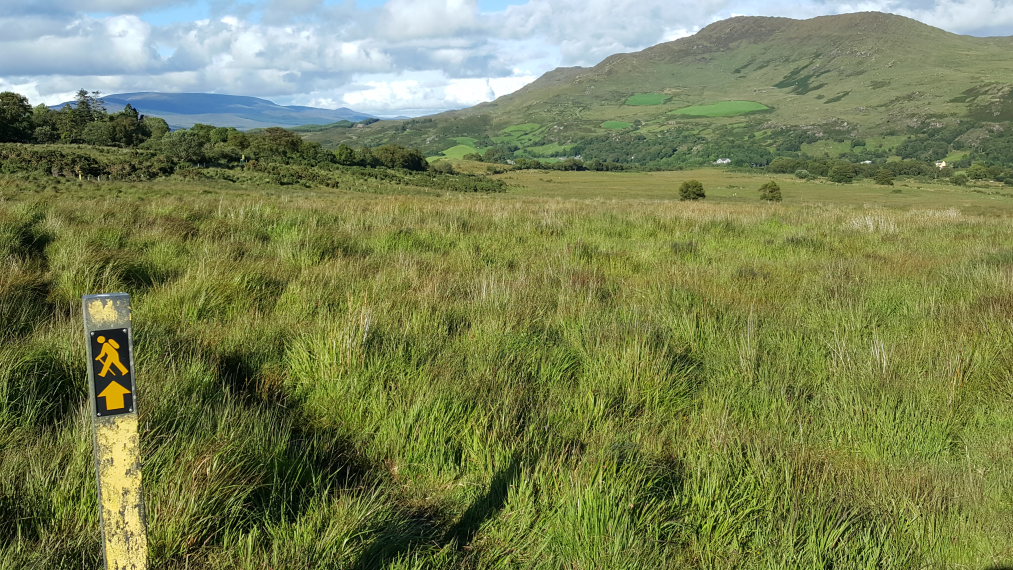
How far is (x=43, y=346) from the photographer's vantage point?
334 centimetres

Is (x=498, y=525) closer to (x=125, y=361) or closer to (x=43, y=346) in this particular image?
(x=125, y=361)

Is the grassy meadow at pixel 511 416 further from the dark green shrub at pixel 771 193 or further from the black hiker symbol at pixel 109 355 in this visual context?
the dark green shrub at pixel 771 193

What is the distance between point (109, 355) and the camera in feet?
5.16

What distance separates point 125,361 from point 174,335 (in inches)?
95.0

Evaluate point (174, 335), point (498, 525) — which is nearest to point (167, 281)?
point (174, 335)

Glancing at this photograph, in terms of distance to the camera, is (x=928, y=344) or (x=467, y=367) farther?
A: (x=928, y=344)

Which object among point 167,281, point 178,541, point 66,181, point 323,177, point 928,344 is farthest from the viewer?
point 323,177

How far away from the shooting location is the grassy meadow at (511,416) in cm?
219

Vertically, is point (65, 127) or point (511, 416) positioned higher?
point (65, 127)

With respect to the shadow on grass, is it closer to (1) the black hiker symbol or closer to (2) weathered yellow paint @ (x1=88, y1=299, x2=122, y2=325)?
(1) the black hiker symbol

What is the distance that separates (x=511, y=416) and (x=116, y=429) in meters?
1.74

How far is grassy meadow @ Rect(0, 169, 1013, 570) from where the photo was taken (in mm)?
2189

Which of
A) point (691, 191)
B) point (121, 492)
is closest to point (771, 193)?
point (691, 191)

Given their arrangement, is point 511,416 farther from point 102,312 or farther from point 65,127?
point 65,127
